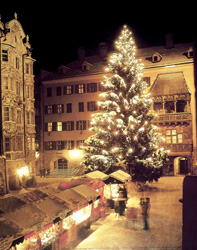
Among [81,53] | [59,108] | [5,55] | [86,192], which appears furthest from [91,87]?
[86,192]

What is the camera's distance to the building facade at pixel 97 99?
35.0 meters

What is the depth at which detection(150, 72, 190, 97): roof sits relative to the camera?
3522cm

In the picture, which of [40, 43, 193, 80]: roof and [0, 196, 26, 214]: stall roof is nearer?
[0, 196, 26, 214]: stall roof

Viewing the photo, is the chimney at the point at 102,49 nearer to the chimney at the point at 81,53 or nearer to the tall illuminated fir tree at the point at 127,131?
the chimney at the point at 81,53

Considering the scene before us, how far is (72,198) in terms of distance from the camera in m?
12.2

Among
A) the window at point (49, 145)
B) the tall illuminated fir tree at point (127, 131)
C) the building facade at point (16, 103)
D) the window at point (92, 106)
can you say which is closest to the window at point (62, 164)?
the window at point (49, 145)

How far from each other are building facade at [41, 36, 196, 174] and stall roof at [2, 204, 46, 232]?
89.1 feet

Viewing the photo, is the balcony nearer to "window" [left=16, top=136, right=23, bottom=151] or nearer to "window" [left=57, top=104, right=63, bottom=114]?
"window" [left=57, top=104, right=63, bottom=114]

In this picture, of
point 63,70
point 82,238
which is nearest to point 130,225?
point 82,238

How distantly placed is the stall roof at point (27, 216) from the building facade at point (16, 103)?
Answer: 19004 mm

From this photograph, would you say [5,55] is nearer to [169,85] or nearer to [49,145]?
[49,145]

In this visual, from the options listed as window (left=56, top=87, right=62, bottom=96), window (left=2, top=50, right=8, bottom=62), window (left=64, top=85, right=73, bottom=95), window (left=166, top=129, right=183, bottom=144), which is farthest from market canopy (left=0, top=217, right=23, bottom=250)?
window (left=56, top=87, right=62, bottom=96)

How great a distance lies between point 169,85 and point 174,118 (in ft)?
13.2

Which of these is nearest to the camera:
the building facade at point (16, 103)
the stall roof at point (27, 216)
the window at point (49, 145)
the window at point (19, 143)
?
the stall roof at point (27, 216)
